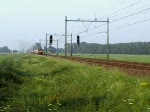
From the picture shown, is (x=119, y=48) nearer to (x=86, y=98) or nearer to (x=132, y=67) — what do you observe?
(x=132, y=67)

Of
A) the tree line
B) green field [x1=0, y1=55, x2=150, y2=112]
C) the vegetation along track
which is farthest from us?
the tree line

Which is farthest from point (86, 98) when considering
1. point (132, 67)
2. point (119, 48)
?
point (119, 48)

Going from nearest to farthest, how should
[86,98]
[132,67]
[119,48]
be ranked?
[86,98], [132,67], [119,48]

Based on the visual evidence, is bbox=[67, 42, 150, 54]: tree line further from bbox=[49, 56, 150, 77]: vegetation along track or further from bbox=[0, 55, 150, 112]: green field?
bbox=[0, 55, 150, 112]: green field

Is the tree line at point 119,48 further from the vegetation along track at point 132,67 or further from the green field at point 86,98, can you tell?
the green field at point 86,98

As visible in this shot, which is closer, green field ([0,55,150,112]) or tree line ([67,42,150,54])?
green field ([0,55,150,112])

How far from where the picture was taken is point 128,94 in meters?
12.8

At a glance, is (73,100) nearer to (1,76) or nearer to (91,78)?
(91,78)

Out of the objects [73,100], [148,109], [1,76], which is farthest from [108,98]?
[1,76]

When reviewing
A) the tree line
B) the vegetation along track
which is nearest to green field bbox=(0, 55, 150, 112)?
the vegetation along track

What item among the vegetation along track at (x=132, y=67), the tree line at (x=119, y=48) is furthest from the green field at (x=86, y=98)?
the tree line at (x=119, y=48)

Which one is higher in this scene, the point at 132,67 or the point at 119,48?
the point at 132,67

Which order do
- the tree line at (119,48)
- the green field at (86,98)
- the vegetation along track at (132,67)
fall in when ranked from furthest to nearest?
the tree line at (119,48), the vegetation along track at (132,67), the green field at (86,98)

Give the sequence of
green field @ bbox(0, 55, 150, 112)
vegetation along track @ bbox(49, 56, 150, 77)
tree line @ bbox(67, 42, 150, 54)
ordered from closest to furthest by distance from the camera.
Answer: green field @ bbox(0, 55, 150, 112) < vegetation along track @ bbox(49, 56, 150, 77) < tree line @ bbox(67, 42, 150, 54)
